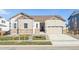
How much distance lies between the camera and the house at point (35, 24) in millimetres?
4613

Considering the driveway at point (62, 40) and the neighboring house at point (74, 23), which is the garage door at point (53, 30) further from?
the neighboring house at point (74, 23)

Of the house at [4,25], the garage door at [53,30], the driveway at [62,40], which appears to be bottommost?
the driveway at [62,40]

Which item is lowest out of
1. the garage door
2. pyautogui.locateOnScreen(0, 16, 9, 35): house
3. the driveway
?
the driveway

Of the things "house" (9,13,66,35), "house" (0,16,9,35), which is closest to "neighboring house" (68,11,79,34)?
"house" (9,13,66,35)

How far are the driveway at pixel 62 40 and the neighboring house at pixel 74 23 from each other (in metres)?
0.11

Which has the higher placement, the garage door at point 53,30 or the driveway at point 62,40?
the garage door at point 53,30

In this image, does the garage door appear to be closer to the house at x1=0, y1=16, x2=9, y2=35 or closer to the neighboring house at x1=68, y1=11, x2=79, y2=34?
the neighboring house at x1=68, y1=11, x2=79, y2=34

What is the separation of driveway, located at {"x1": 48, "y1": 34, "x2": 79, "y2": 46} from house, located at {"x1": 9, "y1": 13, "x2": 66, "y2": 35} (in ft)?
0.21

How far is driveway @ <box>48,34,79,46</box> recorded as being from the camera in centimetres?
461

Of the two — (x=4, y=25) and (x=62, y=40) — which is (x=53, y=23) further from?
(x=4, y=25)

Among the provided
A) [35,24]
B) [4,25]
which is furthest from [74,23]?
[4,25]

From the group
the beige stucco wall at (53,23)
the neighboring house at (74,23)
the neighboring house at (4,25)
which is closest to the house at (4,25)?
the neighboring house at (4,25)

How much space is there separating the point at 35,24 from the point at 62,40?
48cm

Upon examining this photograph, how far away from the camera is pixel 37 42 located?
462 cm
